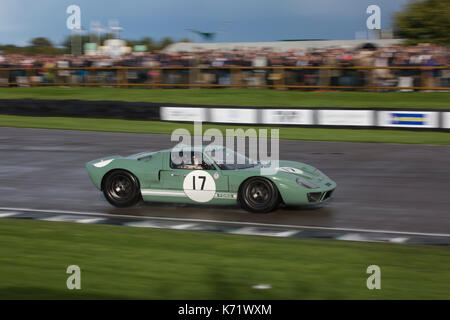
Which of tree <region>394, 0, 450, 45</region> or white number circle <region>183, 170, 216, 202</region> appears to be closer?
white number circle <region>183, 170, 216, 202</region>

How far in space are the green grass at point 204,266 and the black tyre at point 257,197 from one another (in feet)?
4.13

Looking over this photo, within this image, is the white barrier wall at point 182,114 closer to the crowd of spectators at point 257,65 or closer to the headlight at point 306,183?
the crowd of spectators at point 257,65

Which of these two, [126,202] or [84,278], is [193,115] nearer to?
[126,202]

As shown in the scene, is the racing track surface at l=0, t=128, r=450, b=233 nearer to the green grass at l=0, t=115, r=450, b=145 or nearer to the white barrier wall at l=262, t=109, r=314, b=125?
the green grass at l=0, t=115, r=450, b=145

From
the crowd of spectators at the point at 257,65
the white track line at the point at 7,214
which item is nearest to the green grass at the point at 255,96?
the crowd of spectators at the point at 257,65

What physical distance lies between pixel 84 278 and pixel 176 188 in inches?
141

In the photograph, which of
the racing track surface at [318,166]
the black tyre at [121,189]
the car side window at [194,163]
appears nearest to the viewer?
the racing track surface at [318,166]

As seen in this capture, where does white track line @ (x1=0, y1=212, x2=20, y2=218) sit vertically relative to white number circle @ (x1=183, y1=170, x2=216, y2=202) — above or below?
below

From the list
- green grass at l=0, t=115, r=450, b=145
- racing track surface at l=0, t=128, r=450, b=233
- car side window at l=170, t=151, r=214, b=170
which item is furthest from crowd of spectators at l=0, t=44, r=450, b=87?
car side window at l=170, t=151, r=214, b=170

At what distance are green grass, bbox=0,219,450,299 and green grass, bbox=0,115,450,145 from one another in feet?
37.8

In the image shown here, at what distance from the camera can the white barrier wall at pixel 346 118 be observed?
2047 cm

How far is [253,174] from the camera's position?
9359mm

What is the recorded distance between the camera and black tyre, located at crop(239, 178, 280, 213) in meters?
9.38
